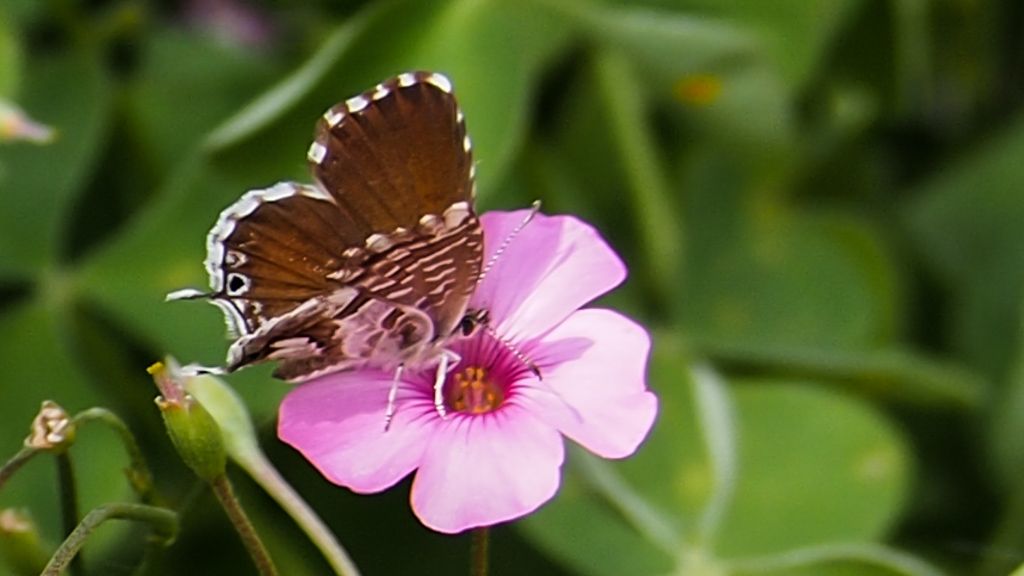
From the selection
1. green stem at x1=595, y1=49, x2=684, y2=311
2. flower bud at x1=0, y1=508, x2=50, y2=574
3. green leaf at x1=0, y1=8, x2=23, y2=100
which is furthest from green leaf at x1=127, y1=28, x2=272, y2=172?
flower bud at x1=0, y1=508, x2=50, y2=574

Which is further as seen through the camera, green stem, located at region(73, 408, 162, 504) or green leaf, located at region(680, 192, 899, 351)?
green leaf, located at region(680, 192, 899, 351)

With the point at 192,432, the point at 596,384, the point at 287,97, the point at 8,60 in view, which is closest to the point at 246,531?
the point at 192,432

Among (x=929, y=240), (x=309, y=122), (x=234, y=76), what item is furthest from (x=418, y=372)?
(x=929, y=240)

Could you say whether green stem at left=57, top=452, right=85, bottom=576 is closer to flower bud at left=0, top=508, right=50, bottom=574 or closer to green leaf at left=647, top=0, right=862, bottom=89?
flower bud at left=0, top=508, right=50, bottom=574

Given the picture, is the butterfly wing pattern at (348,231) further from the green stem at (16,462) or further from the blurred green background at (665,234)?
the blurred green background at (665,234)

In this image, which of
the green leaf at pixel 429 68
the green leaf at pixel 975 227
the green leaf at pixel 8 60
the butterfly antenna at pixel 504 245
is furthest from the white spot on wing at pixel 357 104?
the green leaf at pixel 975 227

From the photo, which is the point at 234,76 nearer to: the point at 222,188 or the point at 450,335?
the point at 222,188
